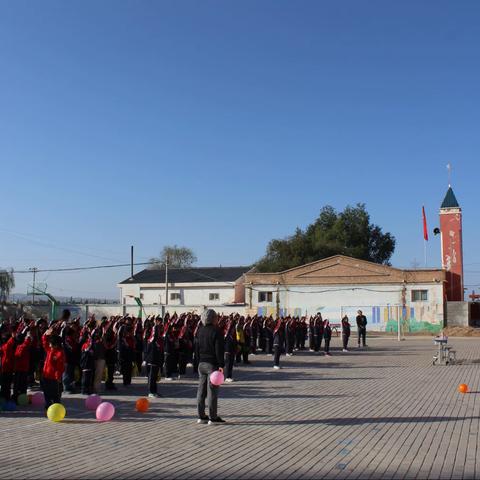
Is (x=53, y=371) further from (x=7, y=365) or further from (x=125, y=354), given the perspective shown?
(x=125, y=354)

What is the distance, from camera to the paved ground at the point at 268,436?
285 inches

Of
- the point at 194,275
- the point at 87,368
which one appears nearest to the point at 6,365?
the point at 87,368

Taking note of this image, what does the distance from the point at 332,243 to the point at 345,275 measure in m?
23.7

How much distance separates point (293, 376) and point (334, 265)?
33.7 meters

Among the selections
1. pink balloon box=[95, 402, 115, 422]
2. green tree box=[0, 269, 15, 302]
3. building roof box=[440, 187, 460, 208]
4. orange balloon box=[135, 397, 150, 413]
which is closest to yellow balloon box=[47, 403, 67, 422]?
pink balloon box=[95, 402, 115, 422]

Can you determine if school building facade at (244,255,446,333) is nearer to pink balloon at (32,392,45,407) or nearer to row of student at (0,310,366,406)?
row of student at (0,310,366,406)

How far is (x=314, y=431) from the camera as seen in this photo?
9.59 m

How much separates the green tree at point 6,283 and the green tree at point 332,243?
30.0 meters

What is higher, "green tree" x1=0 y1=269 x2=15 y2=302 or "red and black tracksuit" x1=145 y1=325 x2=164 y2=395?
"green tree" x1=0 y1=269 x2=15 y2=302

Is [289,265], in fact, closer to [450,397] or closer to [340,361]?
[340,361]

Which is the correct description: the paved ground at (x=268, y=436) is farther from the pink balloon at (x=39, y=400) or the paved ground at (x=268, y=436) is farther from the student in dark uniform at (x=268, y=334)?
the student in dark uniform at (x=268, y=334)

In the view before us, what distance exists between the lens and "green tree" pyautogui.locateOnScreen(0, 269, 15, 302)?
72812 millimetres

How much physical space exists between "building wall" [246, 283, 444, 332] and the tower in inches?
205

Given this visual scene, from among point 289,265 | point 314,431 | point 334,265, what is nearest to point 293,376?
point 314,431
